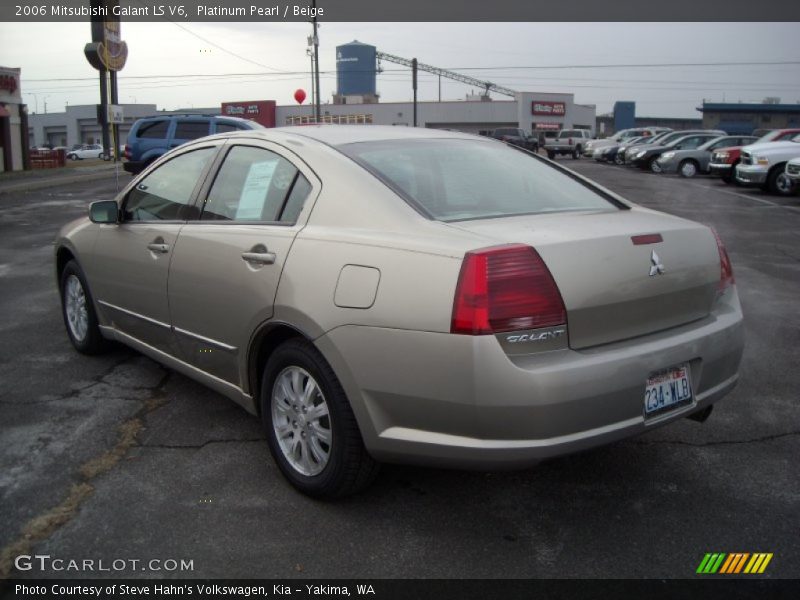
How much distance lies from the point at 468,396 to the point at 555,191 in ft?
4.89

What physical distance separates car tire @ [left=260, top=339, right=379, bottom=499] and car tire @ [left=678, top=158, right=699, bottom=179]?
27261 mm

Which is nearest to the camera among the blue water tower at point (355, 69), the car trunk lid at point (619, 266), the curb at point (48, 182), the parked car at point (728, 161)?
the car trunk lid at point (619, 266)

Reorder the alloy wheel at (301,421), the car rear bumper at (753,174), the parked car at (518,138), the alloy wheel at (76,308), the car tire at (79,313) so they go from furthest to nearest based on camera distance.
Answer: the parked car at (518,138)
the car rear bumper at (753,174)
the alloy wheel at (76,308)
the car tire at (79,313)
the alloy wheel at (301,421)

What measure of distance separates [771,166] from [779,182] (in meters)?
0.44

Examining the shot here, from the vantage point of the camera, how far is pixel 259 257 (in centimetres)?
342

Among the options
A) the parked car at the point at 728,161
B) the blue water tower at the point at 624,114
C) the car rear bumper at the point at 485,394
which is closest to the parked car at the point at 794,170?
the parked car at the point at 728,161

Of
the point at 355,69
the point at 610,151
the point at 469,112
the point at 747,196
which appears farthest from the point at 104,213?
the point at 355,69

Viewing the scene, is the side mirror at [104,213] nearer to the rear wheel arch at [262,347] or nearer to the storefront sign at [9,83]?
the rear wheel arch at [262,347]

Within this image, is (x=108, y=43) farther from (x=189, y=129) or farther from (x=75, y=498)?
(x=75, y=498)

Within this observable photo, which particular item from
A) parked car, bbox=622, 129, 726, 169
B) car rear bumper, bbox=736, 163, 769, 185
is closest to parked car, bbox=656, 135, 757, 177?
parked car, bbox=622, 129, 726, 169

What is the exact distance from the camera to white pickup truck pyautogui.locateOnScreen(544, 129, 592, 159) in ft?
163

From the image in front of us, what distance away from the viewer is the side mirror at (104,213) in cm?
468
